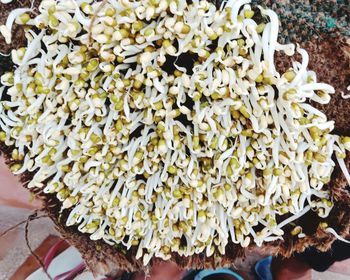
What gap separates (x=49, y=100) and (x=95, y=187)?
154mm

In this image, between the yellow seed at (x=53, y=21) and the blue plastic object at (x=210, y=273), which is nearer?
the yellow seed at (x=53, y=21)

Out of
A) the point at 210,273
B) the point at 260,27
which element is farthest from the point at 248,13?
the point at 210,273

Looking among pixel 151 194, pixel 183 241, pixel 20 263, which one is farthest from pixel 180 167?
pixel 20 263

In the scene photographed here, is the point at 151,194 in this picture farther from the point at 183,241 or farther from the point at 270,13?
the point at 270,13

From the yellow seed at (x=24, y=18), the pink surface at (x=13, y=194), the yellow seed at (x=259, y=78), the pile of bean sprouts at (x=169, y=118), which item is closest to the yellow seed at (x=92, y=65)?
the pile of bean sprouts at (x=169, y=118)

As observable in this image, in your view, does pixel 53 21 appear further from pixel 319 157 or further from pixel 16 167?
pixel 319 157

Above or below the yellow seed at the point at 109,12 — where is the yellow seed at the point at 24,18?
below

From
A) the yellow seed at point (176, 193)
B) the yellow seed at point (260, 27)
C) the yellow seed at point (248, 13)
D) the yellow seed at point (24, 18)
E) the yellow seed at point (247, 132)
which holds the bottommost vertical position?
the yellow seed at point (176, 193)

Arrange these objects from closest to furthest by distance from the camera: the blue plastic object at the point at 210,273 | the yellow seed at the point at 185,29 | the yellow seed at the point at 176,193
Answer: the yellow seed at the point at 185,29 < the yellow seed at the point at 176,193 < the blue plastic object at the point at 210,273

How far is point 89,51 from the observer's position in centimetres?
74

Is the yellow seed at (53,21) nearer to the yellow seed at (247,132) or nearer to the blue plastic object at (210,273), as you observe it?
the yellow seed at (247,132)

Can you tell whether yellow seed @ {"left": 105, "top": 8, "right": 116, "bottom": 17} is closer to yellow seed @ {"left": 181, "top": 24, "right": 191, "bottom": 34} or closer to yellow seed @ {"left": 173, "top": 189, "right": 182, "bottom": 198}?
yellow seed @ {"left": 181, "top": 24, "right": 191, "bottom": 34}

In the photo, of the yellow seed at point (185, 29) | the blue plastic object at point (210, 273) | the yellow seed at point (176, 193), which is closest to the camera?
the yellow seed at point (185, 29)

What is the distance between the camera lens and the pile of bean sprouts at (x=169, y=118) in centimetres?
71
